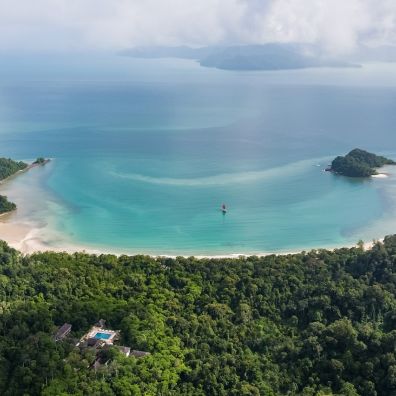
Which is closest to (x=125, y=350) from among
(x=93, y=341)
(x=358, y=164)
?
(x=93, y=341)

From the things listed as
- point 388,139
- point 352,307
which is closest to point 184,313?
point 352,307

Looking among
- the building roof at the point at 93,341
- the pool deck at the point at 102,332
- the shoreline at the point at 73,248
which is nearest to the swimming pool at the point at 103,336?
the pool deck at the point at 102,332

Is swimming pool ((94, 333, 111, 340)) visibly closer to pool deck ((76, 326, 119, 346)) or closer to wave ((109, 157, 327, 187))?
pool deck ((76, 326, 119, 346))

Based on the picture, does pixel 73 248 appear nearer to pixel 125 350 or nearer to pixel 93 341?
pixel 93 341

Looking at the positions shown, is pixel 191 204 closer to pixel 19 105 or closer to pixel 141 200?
pixel 141 200

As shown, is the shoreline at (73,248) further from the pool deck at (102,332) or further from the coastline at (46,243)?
the pool deck at (102,332)

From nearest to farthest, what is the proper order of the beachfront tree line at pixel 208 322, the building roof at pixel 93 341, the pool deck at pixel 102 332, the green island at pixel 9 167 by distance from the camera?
the beachfront tree line at pixel 208 322 < the building roof at pixel 93 341 < the pool deck at pixel 102 332 < the green island at pixel 9 167
